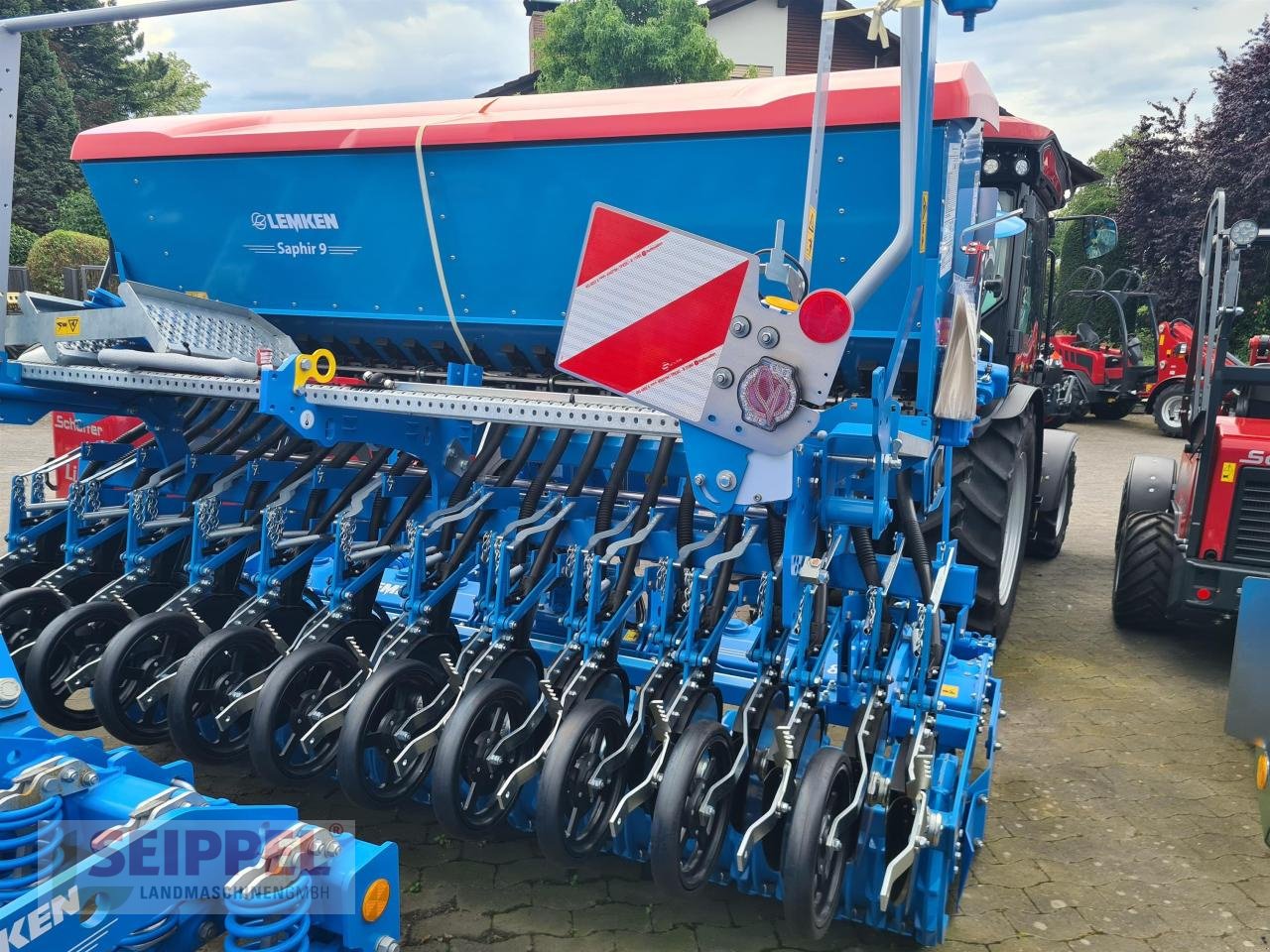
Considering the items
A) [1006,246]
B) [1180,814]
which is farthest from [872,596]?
[1006,246]

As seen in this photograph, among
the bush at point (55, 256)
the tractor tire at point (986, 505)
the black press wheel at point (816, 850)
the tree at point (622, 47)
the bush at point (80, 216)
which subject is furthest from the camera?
the bush at point (80, 216)

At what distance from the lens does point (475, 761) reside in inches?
108

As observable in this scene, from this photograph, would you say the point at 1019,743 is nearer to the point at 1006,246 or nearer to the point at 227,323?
the point at 1006,246

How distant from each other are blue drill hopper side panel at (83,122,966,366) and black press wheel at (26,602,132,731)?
133 cm

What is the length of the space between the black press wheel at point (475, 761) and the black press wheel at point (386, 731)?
0.62 feet

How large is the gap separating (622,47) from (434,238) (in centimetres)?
1509

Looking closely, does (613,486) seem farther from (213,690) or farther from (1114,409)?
(1114,409)

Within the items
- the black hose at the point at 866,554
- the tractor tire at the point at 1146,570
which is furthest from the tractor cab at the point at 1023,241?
the black hose at the point at 866,554

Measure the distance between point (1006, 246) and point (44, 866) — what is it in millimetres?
5110

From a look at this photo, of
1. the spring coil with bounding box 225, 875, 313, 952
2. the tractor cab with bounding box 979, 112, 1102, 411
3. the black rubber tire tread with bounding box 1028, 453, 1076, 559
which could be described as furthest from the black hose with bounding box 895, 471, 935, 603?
the black rubber tire tread with bounding box 1028, 453, 1076, 559

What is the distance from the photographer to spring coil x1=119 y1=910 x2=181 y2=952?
1.83 meters

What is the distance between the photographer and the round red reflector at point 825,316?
2117 millimetres

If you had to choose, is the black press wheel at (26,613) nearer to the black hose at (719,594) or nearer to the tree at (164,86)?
the black hose at (719,594)

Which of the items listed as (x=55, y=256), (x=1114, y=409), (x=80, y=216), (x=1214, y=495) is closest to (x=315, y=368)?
(x=1214, y=495)
